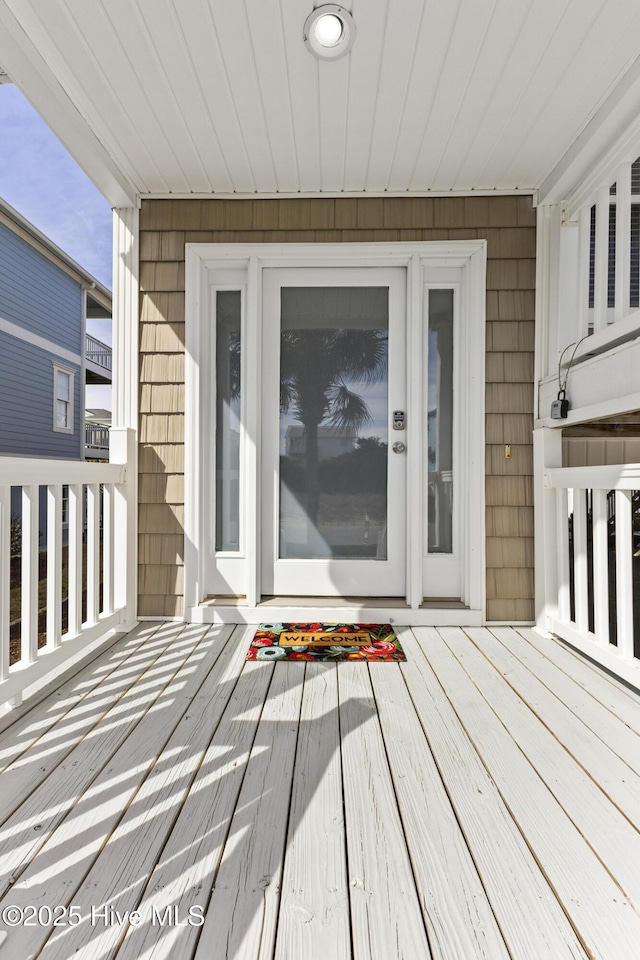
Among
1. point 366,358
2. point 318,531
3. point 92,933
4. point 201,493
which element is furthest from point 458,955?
point 366,358

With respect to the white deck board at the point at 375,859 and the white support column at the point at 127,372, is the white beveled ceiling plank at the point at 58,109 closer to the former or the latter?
the white support column at the point at 127,372

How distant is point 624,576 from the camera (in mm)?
1944

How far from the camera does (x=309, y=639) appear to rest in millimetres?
2465

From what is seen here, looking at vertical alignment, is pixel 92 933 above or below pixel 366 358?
below

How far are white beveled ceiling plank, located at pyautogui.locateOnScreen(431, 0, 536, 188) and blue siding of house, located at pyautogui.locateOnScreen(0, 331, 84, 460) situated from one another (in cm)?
555

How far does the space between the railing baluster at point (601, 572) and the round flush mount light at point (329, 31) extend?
2.03 m

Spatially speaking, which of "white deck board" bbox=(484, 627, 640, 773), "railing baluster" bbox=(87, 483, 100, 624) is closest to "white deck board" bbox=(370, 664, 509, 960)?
"white deck board" bbox=(484, 627, 640, 773)

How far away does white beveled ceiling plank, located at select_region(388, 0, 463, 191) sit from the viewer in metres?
1.65

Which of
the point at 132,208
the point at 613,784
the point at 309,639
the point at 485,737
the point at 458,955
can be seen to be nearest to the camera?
the point at 458,955

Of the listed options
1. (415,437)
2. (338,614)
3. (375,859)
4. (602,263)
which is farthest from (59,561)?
(602,263)

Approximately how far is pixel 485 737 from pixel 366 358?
2019mm

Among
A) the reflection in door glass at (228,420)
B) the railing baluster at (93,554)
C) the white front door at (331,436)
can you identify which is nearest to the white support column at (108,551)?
the railing baluster at (93,554)

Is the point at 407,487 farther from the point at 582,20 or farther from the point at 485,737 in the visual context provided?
the point at 582,20

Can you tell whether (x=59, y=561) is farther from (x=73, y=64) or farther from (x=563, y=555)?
(x=563, y=555)
